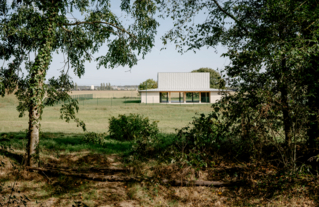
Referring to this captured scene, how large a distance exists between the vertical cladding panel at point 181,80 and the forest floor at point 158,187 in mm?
32181

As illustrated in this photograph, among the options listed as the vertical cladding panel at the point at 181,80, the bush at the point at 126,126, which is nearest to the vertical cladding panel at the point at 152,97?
the vertical cladding panel at the point at 181,80

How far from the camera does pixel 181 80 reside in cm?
3900

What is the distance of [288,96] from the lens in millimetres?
5562

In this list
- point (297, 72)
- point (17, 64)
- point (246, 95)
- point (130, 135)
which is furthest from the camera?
point (130, 135)

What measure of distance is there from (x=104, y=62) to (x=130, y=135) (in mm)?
3562

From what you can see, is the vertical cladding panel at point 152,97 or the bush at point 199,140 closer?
the bush at point 199,140

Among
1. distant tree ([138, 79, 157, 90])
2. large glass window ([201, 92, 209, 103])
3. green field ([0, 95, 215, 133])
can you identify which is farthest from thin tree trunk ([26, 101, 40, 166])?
distant tree ([138, 79, 157, 90])

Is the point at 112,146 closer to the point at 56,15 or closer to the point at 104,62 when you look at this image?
the point at 104,62

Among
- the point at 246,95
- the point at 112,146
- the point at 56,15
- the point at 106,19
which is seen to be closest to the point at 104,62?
the point at 106,19

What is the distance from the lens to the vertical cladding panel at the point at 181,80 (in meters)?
39.0

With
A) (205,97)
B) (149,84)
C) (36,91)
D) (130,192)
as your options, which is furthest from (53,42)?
(149,84)

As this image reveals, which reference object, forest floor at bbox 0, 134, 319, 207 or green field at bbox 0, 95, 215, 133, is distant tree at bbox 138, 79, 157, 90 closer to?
green field at bbox 0, 95, 215, 133

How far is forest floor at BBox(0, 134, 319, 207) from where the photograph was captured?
540 centimetres

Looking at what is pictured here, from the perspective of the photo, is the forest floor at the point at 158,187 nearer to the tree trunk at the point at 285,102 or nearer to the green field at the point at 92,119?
the tree trunk at the point at 285,102
